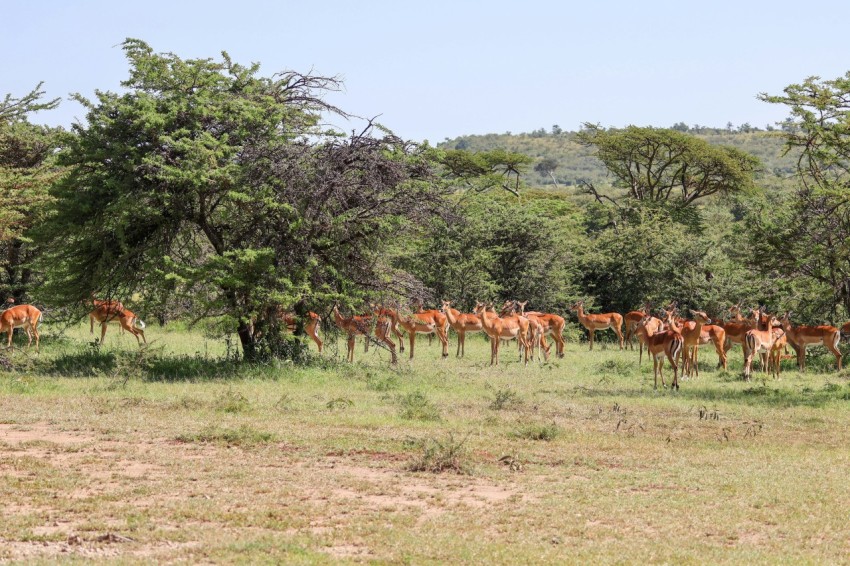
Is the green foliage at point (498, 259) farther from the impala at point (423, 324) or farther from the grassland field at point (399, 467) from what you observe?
the grassland field at point (399, 467)

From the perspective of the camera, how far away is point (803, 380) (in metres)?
19.8

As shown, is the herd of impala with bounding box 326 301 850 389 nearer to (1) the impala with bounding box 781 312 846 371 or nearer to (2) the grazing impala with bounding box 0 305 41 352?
(1) the impala with bounding box 781 312 846 371

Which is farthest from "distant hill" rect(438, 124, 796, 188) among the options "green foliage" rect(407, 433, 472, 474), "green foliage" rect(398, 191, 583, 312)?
"green foliage" rect(407, 433, 472, 474)

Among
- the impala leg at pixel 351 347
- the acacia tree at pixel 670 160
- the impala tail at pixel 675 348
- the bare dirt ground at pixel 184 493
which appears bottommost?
the bare dirt ground at pixel 184 493

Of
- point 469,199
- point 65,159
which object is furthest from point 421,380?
point 469,199

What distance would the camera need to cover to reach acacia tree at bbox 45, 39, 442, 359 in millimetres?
16797

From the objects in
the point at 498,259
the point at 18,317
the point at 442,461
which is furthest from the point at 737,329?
the point at 18,317

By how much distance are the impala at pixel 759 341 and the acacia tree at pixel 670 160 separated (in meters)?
24.0

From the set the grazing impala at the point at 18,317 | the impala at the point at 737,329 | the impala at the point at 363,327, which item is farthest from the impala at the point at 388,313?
the impala at the point at 737,329

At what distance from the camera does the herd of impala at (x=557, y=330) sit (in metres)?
19.2

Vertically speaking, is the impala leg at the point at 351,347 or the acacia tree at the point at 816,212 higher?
the acacia tree at the point at 816,212

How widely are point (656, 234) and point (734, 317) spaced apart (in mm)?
10025

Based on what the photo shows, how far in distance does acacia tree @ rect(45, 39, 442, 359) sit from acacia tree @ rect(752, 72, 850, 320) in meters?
6.21

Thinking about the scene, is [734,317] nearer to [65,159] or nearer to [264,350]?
[264,350]
